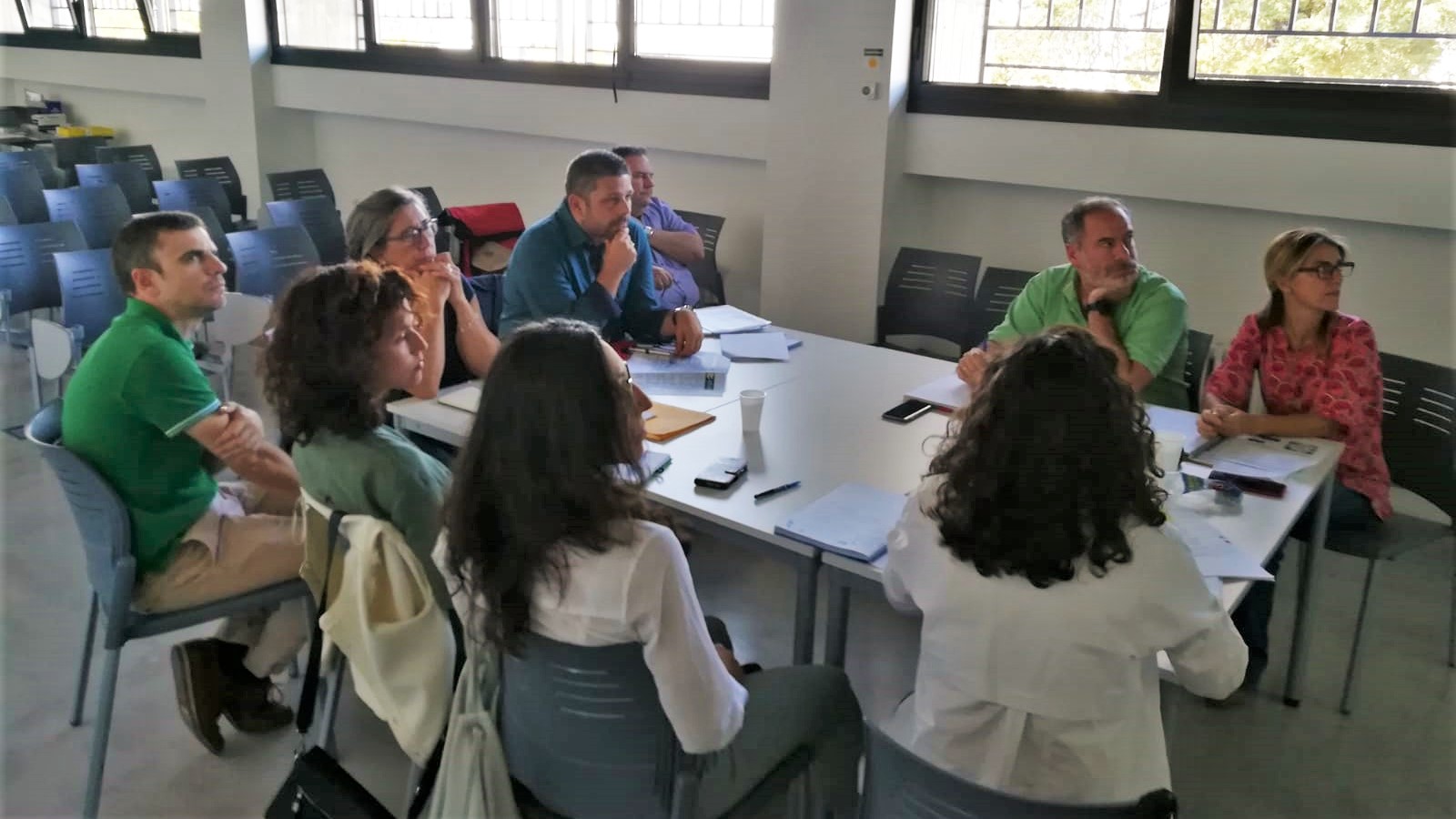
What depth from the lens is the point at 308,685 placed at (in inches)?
75.7

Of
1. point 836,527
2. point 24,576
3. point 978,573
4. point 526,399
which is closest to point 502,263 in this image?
point 24,576

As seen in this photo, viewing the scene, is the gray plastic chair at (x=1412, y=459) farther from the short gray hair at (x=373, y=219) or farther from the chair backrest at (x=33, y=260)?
the chair backrest at (x=33, y=260)

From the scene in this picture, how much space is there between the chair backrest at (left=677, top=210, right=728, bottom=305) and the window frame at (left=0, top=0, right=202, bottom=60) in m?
4.80

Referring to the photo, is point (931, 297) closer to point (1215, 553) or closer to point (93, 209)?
point (1215, 553)

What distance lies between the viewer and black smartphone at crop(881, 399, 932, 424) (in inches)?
103

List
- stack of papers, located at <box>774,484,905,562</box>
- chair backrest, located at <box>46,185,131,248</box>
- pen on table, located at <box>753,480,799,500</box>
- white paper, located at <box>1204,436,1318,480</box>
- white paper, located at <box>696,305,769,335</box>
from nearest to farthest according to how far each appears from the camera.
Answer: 1. stack of papers, located at <box>774,484,905,562</box>
2. pen on table, located at <box>753,480,799,500</box>
3. white paper, located at <box>1204,436,1318,480</box>
4. white paper, located at <box>696,305,769,335</box>
5. chair backrest, located at <box>46,185,131,248</box>

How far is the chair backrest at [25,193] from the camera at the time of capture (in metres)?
5.80

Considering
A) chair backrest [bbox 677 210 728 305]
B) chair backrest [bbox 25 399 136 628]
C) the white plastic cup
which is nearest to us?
chair backrest [bbox 25 399 136 628]

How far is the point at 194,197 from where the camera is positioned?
18.9 feet

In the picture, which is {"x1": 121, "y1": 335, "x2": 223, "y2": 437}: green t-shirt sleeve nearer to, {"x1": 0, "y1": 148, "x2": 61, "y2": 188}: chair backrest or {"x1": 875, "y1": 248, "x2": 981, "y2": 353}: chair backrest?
{"x1": 875, "y1": 248, "x2": 981, "y2": 353}: chair backrest

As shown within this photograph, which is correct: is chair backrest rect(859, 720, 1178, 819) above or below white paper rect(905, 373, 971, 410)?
below

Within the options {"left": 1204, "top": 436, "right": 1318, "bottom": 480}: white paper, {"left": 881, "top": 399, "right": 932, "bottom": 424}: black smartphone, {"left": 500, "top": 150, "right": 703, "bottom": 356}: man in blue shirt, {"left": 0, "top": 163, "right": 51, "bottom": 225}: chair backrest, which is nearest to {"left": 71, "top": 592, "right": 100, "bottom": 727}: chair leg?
{"left": 500, "top": 150, "right": 703, "bottom": 356}: man in blue shirt

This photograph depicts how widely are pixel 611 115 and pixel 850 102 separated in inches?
60.3

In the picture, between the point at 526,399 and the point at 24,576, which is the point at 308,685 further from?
Answer: the point at 24,576
